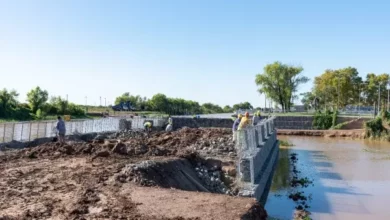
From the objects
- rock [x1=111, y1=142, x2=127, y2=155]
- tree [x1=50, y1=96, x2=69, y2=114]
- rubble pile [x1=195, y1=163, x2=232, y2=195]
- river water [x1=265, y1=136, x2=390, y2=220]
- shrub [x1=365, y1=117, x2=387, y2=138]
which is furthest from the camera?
tree [x1=50, y1=96, x2=69, y2=114]

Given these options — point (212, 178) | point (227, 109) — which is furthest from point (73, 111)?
point (227, 109)

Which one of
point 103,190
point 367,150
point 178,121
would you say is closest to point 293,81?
point 178,121

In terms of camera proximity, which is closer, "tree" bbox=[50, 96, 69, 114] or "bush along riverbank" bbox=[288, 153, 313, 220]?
"bush along riverbank" bbox=[288, 153, 313, 220]

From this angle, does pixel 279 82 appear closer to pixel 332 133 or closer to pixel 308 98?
pixel 308 98

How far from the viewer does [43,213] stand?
25.5ft

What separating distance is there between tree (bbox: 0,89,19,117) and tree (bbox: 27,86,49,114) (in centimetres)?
203

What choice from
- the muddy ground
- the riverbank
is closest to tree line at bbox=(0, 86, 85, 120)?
the riverbank

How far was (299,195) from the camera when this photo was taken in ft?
50.0

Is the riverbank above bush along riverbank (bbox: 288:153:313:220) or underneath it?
above

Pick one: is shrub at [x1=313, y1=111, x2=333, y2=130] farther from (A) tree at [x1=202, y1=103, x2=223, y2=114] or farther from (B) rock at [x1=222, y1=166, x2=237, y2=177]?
(A) tree at [x1=202, y1=103, x2=223, y2=114]

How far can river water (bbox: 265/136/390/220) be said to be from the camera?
44.1 feet

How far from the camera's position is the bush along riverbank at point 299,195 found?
42.0 feet

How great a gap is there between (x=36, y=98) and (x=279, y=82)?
4357cm

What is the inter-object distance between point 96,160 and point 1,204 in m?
5.25
